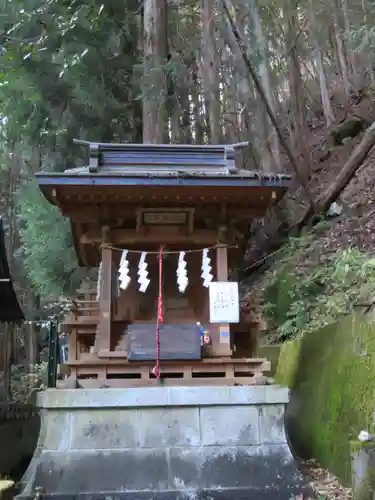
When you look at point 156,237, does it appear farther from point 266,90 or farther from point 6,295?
point 266,90

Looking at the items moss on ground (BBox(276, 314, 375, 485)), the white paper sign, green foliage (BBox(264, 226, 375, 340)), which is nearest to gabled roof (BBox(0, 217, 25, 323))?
the white paper sign

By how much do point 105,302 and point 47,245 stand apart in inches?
257

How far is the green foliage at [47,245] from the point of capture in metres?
13.2

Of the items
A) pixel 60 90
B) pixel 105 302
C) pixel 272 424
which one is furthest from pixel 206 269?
pixel 60 90

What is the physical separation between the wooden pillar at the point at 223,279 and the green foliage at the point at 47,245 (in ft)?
21.0

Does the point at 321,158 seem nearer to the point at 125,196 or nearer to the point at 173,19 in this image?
the point at 173,19

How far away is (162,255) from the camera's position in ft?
25.8

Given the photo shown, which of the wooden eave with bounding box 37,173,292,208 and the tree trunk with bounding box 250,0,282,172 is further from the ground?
the tree trunk with bounding box 250,0,282,172

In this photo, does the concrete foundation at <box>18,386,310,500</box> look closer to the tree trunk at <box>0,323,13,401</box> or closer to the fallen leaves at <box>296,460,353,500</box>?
the fallen leaves at <box>296,460,353,500</box>

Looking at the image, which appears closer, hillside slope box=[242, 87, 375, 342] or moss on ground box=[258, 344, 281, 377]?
hillside slope box=[242, 87, 375, 342]

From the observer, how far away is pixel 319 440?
24.3ft

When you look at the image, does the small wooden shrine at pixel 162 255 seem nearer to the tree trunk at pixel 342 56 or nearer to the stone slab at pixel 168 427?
the stone slab at pixel 168 427

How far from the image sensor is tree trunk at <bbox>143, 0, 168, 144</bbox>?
11498mm

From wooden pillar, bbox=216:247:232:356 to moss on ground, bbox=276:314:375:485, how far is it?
1459 millimetres
